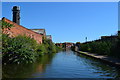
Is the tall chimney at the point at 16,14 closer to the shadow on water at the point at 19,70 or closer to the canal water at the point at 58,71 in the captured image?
the canal water at the point at 58,71

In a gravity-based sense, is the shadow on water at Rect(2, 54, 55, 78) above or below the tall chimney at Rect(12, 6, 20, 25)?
below

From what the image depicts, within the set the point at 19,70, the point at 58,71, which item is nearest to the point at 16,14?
the point at 19,70

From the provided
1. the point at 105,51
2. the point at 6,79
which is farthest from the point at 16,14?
the point at 6,79

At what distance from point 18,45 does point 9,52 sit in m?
0.90

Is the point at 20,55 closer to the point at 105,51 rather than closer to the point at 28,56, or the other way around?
the point at 28,56

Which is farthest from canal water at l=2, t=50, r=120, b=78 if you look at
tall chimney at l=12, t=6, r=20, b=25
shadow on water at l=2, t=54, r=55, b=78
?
tall chimney at l=12, t=6, r=20, b=25

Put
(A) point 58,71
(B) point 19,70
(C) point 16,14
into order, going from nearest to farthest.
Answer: (A) point 58,71
(B) point 19,70
(C) point 16,14

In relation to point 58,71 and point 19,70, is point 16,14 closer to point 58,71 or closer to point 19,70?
point 19,70

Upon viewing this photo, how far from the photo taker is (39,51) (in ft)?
84.5

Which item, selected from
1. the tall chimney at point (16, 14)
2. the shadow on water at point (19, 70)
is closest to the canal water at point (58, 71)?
the shadow on water at point (19, 70)

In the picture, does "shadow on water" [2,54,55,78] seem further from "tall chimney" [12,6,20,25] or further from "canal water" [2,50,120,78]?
"tall chimney" [12,6,20,25]

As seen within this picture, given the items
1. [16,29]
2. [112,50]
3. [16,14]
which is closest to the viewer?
[112,50]

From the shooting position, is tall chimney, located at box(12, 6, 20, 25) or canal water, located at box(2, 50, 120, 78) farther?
tall chimney, located at box(12, 6, 20, 25)

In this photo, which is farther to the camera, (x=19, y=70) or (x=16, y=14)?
(x=16, y=14)
